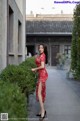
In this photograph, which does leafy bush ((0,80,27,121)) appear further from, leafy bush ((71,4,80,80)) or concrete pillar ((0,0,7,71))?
leafy bush ((71,4,80,80))

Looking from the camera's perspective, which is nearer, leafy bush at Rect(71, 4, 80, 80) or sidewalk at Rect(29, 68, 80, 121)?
sidewalk at Rect(29, 68, 80, 121)

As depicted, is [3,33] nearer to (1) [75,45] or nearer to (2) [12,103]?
(2) [12,103]

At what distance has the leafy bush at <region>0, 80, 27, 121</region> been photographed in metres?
4.64

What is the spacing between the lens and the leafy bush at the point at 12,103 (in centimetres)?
464

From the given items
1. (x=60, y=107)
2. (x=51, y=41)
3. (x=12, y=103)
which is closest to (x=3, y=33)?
(x=60, y=107)

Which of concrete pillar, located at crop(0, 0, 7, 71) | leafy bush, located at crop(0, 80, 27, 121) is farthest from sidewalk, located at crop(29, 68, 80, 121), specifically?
leafy bush, located at crop(0, 80, 27, 121)

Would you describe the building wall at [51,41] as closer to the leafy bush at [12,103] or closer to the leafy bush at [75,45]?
the leafy bush at [75,45]

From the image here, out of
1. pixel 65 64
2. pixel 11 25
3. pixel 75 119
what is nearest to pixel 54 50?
pixel 65 64

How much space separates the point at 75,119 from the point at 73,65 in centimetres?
1143

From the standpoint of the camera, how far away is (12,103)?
5.05 meters

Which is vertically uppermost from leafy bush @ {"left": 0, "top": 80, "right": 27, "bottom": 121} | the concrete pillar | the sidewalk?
the concrete pillar

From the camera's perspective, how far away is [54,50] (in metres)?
44.0

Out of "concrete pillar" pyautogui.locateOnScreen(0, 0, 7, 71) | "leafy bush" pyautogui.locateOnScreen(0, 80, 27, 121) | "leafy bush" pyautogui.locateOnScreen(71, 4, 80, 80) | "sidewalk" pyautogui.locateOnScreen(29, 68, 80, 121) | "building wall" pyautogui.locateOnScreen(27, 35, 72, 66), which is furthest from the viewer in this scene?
"building wall" pyautogui.locateOnScreen(27, 35, 72, 66)

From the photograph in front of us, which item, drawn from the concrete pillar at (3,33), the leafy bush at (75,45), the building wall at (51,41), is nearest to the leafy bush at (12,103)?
the concrete pillar at (3,33)
